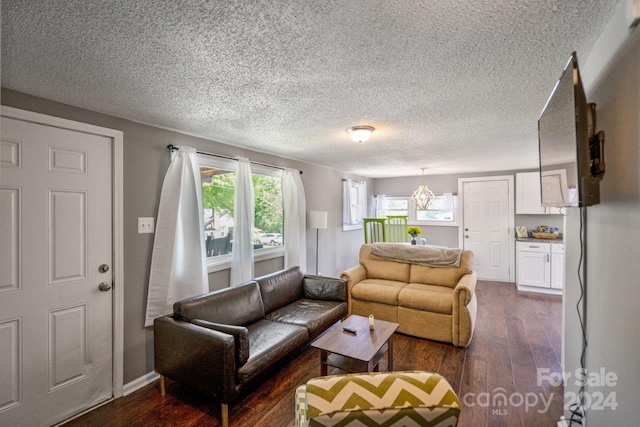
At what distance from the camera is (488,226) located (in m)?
5.70

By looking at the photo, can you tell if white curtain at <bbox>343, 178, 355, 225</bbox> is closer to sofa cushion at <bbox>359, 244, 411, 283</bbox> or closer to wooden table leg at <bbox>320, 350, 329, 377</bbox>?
sofa cushion at <bbox>359, 244, 411, 283</bbox>

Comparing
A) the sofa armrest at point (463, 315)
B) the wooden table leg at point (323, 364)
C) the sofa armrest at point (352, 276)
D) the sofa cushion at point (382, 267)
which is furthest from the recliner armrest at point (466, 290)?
the wooden table leg at point (323, 364)

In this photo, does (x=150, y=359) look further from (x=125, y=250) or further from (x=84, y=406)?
(x=125, y=250)

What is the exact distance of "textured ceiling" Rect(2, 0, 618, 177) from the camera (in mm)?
1103

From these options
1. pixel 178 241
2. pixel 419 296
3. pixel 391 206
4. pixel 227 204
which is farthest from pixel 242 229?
pixel 391 206

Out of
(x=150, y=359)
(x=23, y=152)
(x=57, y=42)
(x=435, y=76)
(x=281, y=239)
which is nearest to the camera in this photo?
(x=57, y=42)

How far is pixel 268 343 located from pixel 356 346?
71 cm

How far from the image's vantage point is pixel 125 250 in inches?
91.4

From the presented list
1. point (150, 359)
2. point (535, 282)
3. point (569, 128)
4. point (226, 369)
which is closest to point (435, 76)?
point (569, 128)

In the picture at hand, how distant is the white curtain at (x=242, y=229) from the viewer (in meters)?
3.20

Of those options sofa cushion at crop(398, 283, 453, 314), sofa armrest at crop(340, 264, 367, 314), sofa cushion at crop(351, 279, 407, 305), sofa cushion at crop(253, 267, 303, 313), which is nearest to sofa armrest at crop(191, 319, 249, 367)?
sofa cushion at crop(253, 267, 303, 313)

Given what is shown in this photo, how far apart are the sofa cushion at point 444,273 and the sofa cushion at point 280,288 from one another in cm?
157

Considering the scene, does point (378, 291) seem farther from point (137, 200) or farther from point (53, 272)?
point (53, 272)

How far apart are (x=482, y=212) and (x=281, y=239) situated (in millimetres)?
4298
